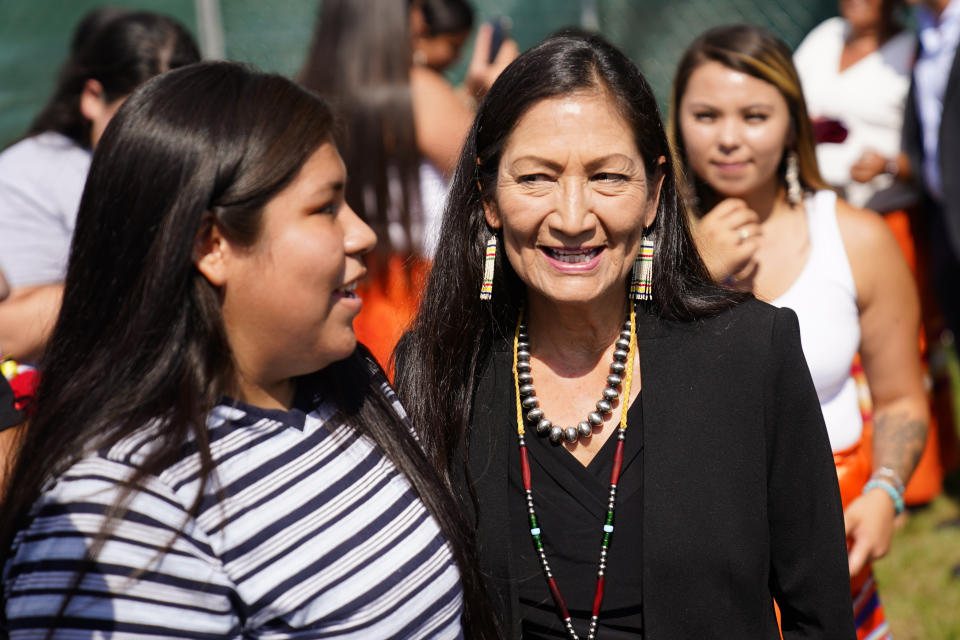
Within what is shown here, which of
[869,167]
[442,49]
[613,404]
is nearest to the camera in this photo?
[613,404]

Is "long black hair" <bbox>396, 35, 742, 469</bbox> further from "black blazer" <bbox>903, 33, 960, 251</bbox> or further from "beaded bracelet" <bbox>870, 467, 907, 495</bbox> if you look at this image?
"black blazer" <bbox>903, 33, 960, 251</bbox>

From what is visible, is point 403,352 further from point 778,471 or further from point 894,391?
point 894,391

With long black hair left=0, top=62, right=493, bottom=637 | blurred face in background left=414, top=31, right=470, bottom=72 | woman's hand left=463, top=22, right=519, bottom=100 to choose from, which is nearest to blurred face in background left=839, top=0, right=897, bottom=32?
woman's hand left=463, top=22, right=519, bottom=100

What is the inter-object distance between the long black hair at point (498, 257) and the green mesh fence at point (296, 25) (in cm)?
358

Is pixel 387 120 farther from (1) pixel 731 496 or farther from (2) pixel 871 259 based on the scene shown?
(1) pixel 731 496

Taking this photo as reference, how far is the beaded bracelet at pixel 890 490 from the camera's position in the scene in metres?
2.68

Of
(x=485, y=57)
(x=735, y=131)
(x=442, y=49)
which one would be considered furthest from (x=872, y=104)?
(x=735, y=131)

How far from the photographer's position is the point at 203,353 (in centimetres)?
164

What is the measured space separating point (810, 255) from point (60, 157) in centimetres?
230

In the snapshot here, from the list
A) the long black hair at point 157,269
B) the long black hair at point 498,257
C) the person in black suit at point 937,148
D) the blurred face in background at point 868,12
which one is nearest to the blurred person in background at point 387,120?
the long black hair at point 498,257

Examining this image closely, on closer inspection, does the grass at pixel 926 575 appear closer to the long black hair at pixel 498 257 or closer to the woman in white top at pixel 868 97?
the woman in white top at pixel 868 97

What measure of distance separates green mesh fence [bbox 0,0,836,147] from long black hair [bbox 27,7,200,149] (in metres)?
2.44

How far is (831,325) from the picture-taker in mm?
2635

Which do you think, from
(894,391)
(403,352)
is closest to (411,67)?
(403,352)
